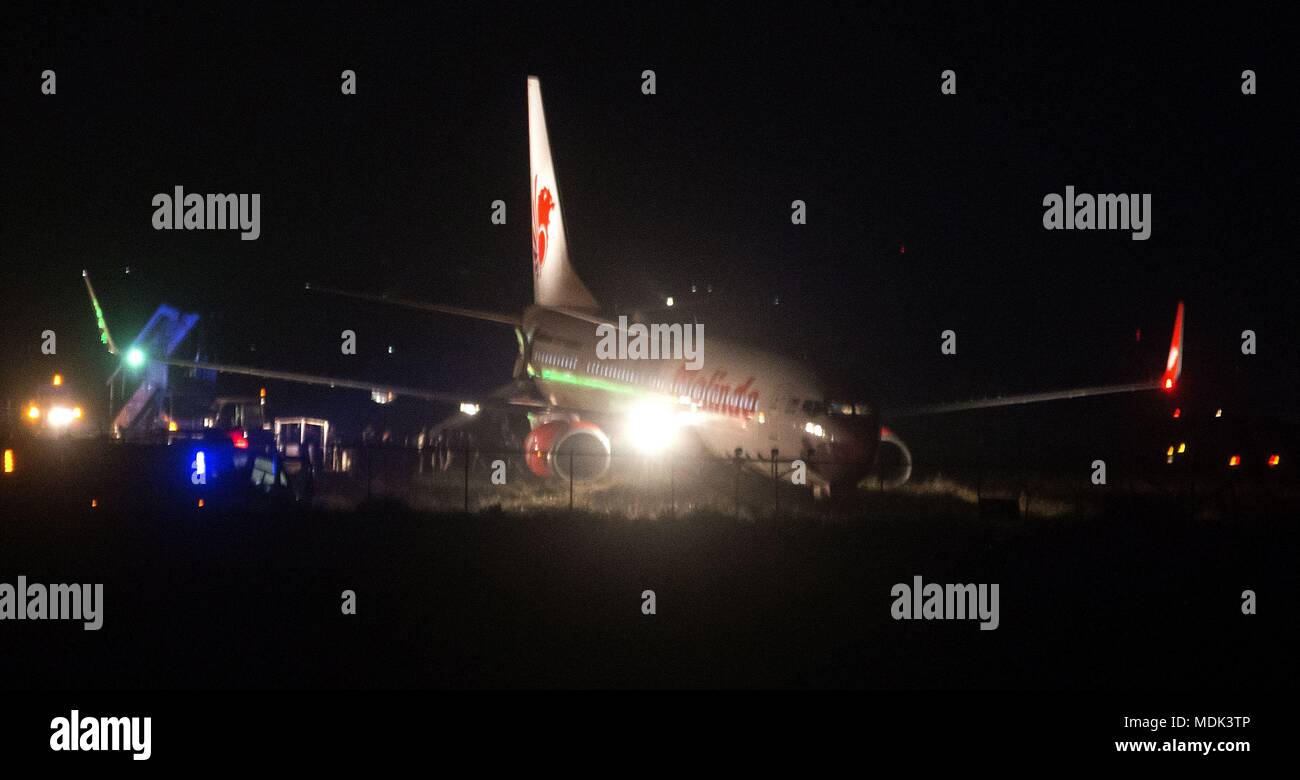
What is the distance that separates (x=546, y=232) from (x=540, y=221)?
166 cm

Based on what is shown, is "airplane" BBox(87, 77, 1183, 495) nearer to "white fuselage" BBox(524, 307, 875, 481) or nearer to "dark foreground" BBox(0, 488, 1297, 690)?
"white fuselage" BBox(524, 307, 875, 481)

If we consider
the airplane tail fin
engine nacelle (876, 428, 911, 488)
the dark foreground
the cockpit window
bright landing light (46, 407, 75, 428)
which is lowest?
the dark foreground

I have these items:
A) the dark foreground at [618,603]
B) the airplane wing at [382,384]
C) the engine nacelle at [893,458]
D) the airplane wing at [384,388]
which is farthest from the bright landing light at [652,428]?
the dark foreground at [618,603]

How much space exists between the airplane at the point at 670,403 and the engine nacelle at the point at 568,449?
2 centimetres

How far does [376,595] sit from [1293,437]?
37.4 m

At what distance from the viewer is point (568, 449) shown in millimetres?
34781

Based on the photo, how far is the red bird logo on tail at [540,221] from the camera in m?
48.8

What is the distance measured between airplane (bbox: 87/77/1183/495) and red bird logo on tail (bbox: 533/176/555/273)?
8.02ft

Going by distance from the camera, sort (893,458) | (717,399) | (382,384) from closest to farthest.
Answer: (717,399)
(893,458)
(382,384)

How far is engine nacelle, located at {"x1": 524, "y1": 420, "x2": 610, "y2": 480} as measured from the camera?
113 ft

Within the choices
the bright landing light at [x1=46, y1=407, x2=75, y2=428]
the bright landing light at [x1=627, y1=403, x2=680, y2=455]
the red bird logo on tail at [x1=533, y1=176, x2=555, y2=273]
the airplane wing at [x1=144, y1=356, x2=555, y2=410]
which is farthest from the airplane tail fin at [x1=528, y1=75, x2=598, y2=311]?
the bright landing light at [x1=46, y1=407, x2=75, y2=428]

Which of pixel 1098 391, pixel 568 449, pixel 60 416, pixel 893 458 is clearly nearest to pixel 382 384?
pixel 568 449

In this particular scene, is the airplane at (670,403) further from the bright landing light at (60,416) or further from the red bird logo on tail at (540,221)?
the bright landing light at (60,416)

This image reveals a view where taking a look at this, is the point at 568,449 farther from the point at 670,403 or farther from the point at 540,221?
the point at 540,221
